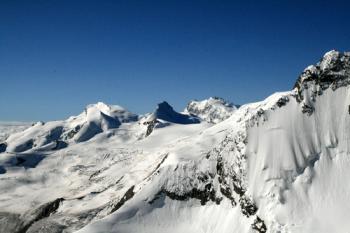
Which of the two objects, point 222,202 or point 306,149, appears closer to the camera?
point 306,149

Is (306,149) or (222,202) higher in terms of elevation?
(306,149)

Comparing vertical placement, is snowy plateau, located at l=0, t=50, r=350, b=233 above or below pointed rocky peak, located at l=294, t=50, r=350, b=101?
below

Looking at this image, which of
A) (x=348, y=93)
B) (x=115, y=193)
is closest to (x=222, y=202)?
(x=348, y=93)

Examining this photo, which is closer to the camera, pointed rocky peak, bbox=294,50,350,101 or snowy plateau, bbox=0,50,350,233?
snowy plateau, bbox=0,50,350,233

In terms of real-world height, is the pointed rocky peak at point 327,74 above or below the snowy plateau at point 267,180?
above

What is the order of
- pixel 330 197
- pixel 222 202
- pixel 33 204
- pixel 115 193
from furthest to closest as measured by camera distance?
pixel 33 204 → pixel 115 193 → pixel 222 202 → pixel 330 197

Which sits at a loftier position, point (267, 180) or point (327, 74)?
point (327, 74)

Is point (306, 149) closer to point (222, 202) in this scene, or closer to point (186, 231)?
point (222, 202)

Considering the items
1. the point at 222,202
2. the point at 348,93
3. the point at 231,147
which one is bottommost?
the point at 222,202

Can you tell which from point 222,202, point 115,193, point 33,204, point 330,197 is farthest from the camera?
point 33,204

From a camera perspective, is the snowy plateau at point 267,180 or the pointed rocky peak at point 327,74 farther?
the pointed rocky peak at point 327,74

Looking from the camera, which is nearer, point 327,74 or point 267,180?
point 267,180
